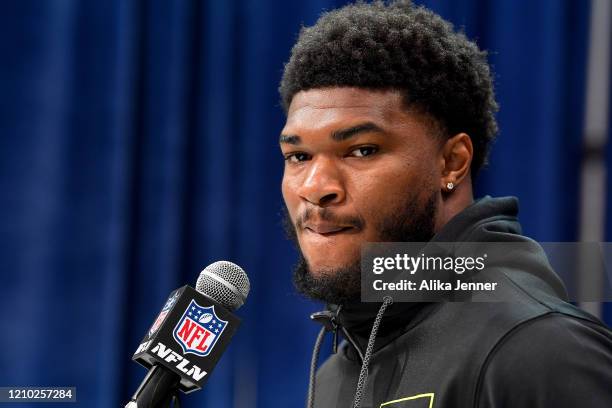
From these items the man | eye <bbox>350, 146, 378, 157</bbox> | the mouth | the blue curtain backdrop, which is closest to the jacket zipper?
the man

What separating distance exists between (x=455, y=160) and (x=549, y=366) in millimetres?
395

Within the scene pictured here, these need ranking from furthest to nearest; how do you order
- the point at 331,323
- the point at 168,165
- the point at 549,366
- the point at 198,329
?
the point at 168,165 < the point at 331,323 < the point at 198,329 < the point at 549,366

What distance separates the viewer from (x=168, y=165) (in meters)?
2.08

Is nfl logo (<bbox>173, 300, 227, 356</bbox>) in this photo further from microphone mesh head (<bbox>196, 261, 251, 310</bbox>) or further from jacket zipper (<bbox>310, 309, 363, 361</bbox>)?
jacket zipper (<bbox>310, 309, 363, 361</bbox>)

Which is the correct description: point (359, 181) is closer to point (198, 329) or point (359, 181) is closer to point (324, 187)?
point (324, 187)

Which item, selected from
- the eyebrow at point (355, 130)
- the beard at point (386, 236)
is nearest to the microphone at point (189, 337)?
the beard at point (386, 236)

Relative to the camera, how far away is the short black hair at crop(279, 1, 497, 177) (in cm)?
115

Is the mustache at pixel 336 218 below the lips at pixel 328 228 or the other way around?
the other way around

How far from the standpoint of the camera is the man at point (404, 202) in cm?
95

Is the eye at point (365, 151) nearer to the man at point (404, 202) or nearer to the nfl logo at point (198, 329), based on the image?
the man at point (404, 202)

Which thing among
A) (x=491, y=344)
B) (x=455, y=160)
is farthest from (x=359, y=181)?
(x=491, y=344)

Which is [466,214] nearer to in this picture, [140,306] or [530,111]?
[530,111]

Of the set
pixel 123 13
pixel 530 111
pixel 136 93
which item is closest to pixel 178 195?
pixel 136 93

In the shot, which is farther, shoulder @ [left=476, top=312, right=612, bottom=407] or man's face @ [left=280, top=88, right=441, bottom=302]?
man's face @ [left=280, top=88, right=441, bottom=302]
